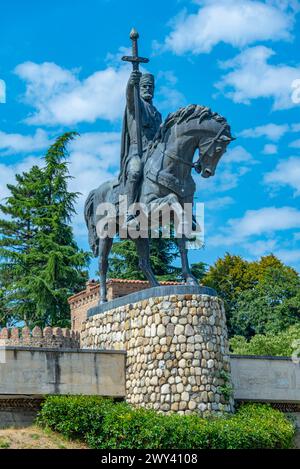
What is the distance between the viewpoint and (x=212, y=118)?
19500 millimetres

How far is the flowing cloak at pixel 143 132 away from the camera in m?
20.8

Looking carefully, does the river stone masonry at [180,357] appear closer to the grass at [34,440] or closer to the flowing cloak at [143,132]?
the grass at [34,440]

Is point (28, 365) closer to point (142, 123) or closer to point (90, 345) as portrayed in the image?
point (90, 345)

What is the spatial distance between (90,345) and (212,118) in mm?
6050

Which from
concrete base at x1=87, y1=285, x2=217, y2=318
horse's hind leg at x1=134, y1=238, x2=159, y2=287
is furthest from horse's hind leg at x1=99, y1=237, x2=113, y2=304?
concrete base at x1=87, y1=285, x2=217, y2=318

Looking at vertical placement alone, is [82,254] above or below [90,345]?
above

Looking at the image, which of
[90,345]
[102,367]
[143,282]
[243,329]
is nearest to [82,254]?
[143,282]

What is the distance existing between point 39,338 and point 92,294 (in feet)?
18.8

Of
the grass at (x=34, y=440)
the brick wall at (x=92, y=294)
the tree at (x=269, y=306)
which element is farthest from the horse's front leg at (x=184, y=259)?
the tree at (x=269, y=306)

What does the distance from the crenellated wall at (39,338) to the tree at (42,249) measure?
708 cm

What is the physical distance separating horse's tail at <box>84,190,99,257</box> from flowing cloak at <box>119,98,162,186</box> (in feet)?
4.88

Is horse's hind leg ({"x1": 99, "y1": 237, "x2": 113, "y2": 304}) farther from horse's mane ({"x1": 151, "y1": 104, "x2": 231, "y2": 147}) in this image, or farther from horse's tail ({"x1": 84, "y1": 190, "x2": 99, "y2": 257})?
horse's mane ({"x1": 151, "y1": 104, "x2": 231, "y2": 147})
